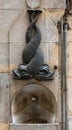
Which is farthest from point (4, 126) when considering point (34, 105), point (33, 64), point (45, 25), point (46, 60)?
point (45, 25)

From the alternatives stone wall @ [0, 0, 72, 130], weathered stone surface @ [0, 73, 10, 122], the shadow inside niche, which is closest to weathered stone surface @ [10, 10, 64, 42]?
stone wall @ [0, 0, 72, 130]

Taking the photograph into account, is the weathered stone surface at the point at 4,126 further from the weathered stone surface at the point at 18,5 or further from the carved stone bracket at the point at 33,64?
the weathered stone surface at the point at 18,5

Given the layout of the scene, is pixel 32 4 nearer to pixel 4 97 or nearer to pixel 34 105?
pixel 4 97

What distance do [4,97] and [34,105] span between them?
38.2 inches

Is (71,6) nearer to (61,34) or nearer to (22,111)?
(61,34)

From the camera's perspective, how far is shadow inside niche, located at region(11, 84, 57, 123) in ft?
44.0

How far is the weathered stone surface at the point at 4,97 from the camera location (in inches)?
520

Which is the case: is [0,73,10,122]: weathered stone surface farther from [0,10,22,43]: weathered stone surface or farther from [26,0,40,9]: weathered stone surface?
[26,0,40,9]: weathered stone surface

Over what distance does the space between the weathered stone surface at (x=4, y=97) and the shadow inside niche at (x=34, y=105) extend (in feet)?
0.59

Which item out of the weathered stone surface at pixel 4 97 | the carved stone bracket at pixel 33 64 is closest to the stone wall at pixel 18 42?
the weathered stone surface at pixel 4 97

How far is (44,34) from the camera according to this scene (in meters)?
13.3

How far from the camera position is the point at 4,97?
43.3 feet

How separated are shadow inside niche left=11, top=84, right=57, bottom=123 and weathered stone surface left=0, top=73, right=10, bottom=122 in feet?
0.59

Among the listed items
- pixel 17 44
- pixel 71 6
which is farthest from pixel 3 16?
pixel 71 6
